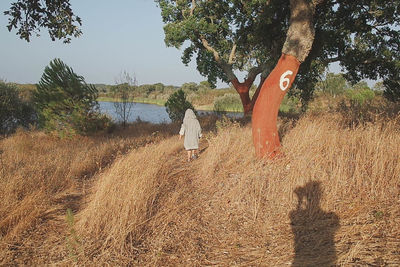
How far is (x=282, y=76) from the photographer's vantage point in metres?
4.80

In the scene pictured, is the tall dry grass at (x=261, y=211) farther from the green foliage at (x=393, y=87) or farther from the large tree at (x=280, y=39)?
the green foliage at (x=393, y=87)

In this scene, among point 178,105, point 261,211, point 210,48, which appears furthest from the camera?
point 178,105

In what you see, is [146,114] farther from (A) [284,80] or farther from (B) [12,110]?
(A) [284,80]

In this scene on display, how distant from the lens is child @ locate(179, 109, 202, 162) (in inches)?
259

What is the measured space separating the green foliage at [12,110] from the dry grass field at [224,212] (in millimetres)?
13804

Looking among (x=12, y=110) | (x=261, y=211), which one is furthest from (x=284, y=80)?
(x=12, y=110)

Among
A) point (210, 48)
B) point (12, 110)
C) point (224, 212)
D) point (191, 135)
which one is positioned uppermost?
point (210, 48)

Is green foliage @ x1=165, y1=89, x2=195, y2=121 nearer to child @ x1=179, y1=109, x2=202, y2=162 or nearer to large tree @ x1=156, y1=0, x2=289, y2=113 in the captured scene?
large tree @ x1=156, y1=0, x2=289, y2=113

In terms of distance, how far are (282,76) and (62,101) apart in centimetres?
1049

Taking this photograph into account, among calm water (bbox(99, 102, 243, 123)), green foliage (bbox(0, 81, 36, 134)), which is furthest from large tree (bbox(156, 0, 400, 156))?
green foliage (bbox(0, 81, 36, 134))

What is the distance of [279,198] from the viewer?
3.58 meters

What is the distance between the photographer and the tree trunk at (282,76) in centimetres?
474

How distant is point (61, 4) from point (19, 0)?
0.87m

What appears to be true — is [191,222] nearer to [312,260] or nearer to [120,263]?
[120,263]
